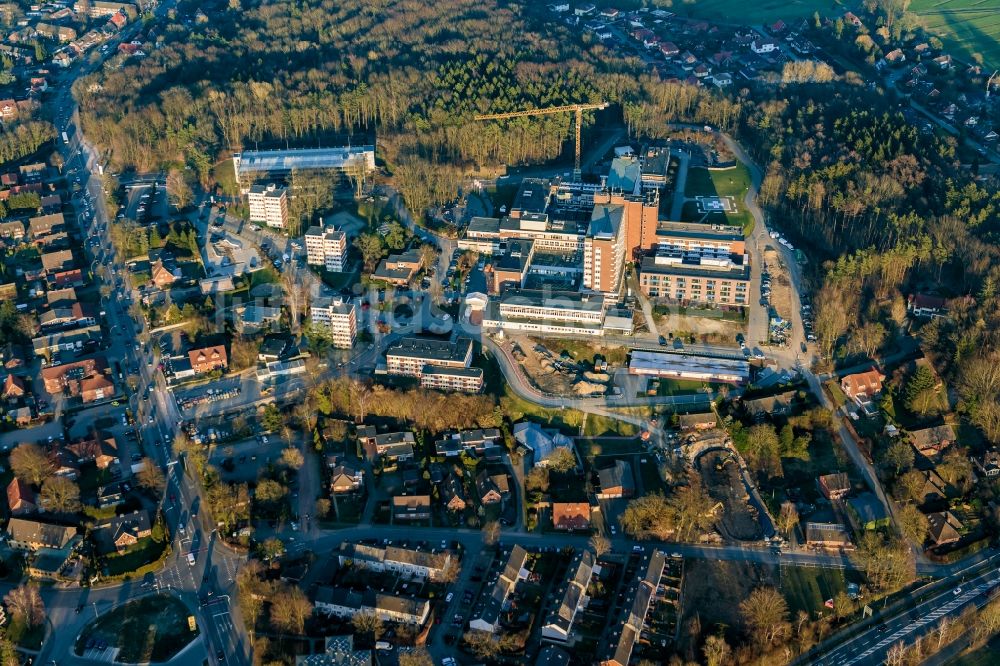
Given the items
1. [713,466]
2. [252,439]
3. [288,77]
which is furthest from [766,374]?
[288,77]

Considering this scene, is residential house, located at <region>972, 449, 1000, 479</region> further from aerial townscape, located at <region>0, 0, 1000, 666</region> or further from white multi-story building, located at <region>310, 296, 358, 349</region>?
white multi-story building, located at <region>310, 296, 358, 349</region>

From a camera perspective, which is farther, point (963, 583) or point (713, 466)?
point (713, 466)

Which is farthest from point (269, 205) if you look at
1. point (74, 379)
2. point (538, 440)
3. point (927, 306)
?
point (927, 306)

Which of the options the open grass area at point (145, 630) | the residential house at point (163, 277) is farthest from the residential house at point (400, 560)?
the residential house at point (163, 277)

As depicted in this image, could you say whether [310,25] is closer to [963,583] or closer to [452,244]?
[452,244]

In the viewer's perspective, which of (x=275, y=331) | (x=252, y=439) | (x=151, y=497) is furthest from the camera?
(x=275, y=331)
